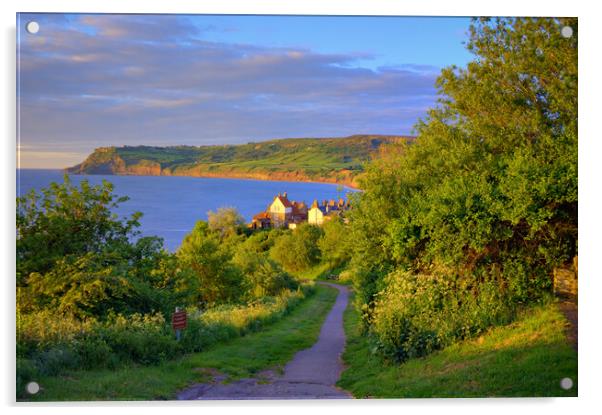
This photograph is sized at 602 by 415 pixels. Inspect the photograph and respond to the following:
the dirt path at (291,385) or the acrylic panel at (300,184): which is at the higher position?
the acrylic panel at (300,184)

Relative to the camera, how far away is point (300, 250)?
3241 centimetres

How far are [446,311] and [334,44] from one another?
3.67 metres

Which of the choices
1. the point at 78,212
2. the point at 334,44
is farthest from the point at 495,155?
the point at 78,212

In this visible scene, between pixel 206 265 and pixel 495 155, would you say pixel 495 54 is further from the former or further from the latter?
pixel 206 265

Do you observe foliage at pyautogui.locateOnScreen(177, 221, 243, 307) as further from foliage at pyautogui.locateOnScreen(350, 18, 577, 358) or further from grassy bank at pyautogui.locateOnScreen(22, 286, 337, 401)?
foliage at pyautogui.locateOnScreen(350, 18, 577, 358)

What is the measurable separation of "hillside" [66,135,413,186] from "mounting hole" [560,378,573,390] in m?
3.92

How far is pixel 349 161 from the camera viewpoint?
9.12m

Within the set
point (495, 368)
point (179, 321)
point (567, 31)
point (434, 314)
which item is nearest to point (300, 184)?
point (179, 321)

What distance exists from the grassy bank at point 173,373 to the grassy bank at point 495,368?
144 cm

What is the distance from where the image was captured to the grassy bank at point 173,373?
6555 mm

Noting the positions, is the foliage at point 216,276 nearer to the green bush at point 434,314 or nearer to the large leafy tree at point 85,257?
the large leafy tree at point 85,257

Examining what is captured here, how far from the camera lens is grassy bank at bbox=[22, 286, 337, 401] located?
6.55m

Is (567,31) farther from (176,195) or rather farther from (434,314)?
(176,195)

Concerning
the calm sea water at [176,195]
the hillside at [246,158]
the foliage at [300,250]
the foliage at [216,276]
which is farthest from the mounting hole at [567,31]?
the foliage at [300,250]
